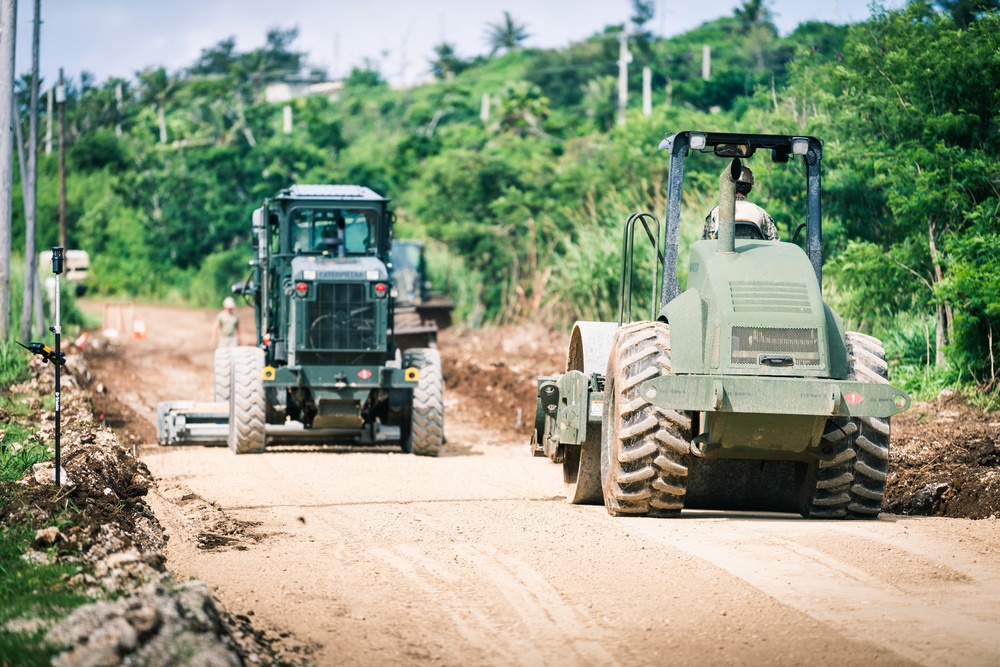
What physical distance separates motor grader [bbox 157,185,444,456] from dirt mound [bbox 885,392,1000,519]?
5.68 metres

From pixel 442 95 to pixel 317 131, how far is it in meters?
14.5

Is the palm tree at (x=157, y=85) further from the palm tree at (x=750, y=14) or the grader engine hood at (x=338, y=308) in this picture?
the grader engine hood at (x=338, y=308)

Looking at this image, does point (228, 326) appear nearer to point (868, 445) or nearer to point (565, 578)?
point (868, 445)

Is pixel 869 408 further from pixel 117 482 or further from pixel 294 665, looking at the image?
pixel 117 482

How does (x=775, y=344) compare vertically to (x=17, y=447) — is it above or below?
above

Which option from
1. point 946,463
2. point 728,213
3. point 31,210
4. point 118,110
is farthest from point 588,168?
point 118,110

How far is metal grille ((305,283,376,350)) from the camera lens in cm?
1616

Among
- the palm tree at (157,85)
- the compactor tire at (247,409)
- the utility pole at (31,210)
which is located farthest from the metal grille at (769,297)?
the palm tree at (157,85)

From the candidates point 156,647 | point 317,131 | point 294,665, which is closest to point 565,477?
point 294,665

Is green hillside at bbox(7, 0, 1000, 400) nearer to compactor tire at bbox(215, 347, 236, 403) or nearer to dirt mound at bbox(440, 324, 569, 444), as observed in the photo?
dirt mound at bbox(440, 324, 569, 444)

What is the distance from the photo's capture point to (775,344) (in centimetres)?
905

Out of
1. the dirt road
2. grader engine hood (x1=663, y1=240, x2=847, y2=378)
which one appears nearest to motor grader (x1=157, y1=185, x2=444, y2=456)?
the dirt road

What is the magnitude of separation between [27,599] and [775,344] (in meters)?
5.00

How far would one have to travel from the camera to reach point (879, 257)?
56.2 ft
